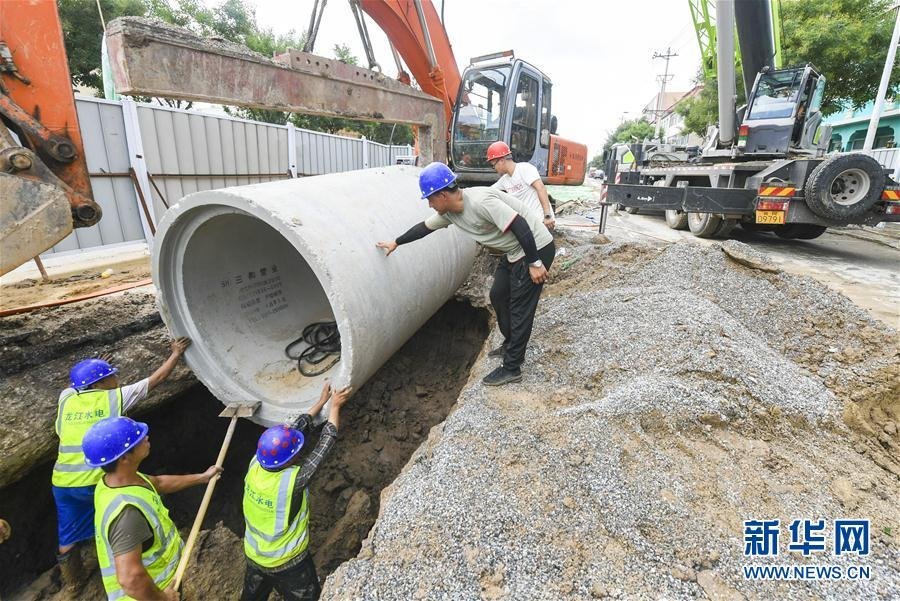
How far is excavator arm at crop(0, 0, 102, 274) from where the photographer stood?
2213 millimetres

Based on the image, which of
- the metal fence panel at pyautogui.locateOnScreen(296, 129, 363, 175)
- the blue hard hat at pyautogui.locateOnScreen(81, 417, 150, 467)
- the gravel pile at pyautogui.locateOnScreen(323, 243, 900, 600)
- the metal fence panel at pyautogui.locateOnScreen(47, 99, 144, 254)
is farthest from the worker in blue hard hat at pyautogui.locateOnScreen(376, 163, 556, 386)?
the metal fence panel at pyautogui.locateOnScreen(296, 129, 363, 175)

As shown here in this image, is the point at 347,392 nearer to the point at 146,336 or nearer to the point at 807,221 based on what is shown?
the point at 146,336

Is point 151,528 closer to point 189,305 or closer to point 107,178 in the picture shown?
point 189,305

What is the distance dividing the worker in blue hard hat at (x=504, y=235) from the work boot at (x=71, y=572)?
2.73 m

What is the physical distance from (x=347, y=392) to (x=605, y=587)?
1701 mm

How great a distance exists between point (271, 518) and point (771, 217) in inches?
283

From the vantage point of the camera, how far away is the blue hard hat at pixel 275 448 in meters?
2.25

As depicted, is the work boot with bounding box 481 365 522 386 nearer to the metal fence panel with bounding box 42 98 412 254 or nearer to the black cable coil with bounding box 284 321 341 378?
the black cable coil with bounding box 284 321 341 378

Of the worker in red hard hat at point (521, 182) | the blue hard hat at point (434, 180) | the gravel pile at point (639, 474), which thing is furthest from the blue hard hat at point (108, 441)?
the worker in red hard hat at point (521, 182)

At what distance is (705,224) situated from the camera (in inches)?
312

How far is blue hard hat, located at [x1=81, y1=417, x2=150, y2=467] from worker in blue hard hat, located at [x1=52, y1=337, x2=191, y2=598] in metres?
0.60

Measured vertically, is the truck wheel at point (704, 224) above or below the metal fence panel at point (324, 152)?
below

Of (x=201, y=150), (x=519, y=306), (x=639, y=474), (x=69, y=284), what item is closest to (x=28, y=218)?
(x=519, y=306)

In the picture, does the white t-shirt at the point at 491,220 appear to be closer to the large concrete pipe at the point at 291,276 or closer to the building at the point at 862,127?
the large concrete pipe at the point at 291,276
